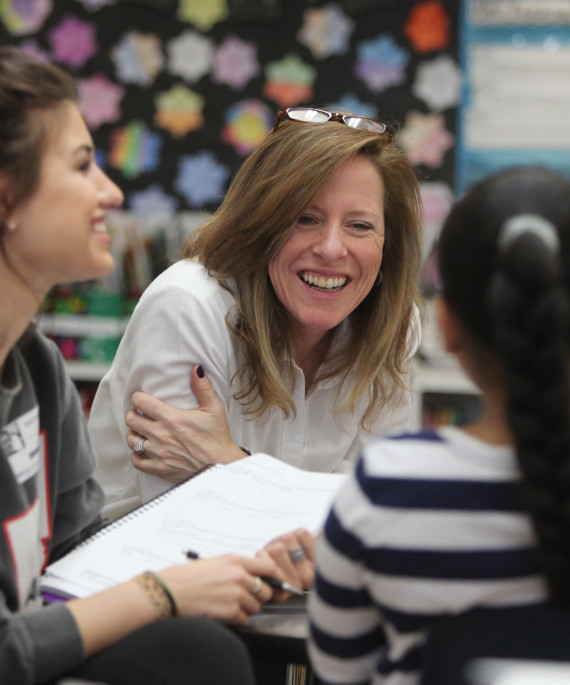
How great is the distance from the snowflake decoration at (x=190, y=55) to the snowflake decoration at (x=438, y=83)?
794 millimetres

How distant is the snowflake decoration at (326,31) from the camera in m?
2.89

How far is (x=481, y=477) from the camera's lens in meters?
0.66

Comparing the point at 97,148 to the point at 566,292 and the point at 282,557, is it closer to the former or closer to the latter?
the point at 282,557

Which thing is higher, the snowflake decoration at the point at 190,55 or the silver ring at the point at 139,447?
the snowflake decoration at the point at 190,55

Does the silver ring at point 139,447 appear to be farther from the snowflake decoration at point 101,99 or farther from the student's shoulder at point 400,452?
the snowflake decoration at point 101,99

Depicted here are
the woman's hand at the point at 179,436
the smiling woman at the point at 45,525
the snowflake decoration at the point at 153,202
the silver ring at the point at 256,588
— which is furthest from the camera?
the snowflake decoration at the point at 153,202

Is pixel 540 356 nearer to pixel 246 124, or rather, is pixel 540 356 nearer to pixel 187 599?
pixel 187 599

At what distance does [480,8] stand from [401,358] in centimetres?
175

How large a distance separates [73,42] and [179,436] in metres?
2.18

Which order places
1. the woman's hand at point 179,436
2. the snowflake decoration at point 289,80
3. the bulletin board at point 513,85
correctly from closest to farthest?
the woman's hand at point 179,436
the bulletin board at point 513,85
the snowflake decoration at point 289,80

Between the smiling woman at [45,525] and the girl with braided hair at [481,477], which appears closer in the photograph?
the girl with braided hair at [481,477]

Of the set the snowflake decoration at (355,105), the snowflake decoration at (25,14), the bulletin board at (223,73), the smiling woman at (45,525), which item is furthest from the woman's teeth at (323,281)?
the snowflake decoration at (25,14)

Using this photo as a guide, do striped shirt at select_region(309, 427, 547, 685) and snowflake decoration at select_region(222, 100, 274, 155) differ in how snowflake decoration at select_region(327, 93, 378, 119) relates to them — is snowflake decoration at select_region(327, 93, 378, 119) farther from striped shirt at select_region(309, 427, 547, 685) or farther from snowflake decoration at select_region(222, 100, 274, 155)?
striped shirt at select_region(309, 427, 547, 685)

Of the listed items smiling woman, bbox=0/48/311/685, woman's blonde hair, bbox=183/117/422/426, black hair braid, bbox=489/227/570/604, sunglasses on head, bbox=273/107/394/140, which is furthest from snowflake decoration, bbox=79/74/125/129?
black hair braid, bbox=489/227/570/604
